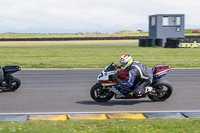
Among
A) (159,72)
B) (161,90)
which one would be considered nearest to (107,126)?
(161,90)

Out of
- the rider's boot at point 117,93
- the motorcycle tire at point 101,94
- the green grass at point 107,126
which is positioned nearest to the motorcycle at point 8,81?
the motorcycle tire at point 101,94

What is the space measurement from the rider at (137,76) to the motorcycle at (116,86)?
0.38 feet

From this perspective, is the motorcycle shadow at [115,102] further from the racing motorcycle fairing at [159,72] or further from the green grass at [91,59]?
the green grass at [91,59]

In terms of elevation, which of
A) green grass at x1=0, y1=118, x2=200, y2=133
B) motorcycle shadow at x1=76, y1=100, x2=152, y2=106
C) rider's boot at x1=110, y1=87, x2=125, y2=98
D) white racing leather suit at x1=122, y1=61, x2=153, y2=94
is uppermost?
white racing leather suit at x1=122, y1=61, x2=153, y2=94

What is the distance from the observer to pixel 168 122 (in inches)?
266

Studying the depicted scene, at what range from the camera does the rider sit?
914 centimetres

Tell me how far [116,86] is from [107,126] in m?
2.85

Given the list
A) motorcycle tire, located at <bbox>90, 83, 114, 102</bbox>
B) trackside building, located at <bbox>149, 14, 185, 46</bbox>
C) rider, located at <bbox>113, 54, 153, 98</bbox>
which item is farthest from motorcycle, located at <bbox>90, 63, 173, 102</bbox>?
trackside building, located at <bbox>149, 14, 185, 46</bbox>

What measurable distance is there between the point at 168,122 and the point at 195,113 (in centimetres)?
143

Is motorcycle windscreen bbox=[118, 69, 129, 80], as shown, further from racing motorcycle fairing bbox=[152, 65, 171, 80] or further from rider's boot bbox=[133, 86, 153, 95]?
racing motorcycle fairing bbox=[152, 65, 171, 80]

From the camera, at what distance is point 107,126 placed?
6.41m

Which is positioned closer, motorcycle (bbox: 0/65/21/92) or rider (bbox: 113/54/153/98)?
rider (bbox: 113/54/153/98)

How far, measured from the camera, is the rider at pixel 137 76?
914 cm

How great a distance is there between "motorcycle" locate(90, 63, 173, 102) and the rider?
4.5 inches
